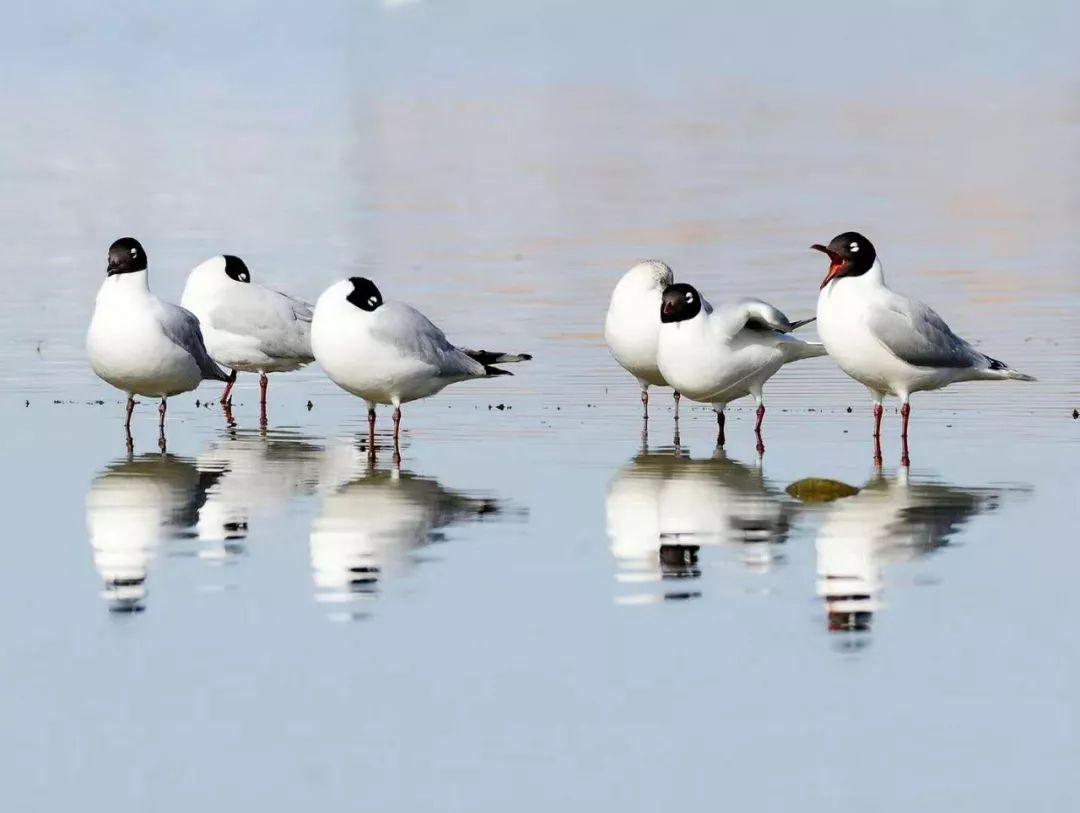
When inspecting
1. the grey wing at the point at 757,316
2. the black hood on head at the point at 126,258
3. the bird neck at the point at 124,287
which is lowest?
the grey wing at the point at 757,316

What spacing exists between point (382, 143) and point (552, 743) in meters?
51.4

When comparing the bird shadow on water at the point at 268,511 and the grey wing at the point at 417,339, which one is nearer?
the bird shadow on water at the point at 268,511

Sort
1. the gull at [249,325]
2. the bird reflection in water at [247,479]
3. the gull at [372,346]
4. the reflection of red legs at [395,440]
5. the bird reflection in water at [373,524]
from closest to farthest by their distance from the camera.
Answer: the bird reflection in water at [373,524]
the bird reflection in water at [247,479]
the reflection of red legs at [395,440]
the gull at [372,346]
the gull at [249,325]

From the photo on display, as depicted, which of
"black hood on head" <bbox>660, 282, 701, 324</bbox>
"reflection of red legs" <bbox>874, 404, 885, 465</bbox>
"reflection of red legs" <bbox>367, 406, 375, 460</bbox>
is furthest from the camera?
"black hood on head" <bbox>660, 282, 701, 324</bbox>

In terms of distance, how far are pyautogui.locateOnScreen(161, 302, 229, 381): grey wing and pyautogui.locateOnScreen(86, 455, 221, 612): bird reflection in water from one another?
164 centimetres

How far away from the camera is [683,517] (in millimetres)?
13992

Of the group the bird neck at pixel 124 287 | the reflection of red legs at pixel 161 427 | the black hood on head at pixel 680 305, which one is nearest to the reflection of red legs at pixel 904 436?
the black hood on head at pixel 680 305

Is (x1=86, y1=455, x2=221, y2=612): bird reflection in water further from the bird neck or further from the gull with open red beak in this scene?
the gull with open red beak

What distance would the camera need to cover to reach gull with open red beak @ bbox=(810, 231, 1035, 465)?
17.3m

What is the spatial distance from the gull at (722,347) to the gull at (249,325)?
12.9 ft

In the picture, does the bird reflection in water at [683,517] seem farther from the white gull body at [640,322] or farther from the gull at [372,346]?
the white gull body at [640,322]

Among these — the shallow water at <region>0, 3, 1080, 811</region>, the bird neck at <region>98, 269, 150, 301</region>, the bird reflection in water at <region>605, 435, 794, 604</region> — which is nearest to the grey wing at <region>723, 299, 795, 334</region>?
the shallow water at <region>0, 3, 1080, 811</region>

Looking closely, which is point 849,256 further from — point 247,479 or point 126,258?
point 126,258

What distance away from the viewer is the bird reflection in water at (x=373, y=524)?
11961 millimetres
